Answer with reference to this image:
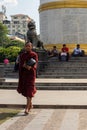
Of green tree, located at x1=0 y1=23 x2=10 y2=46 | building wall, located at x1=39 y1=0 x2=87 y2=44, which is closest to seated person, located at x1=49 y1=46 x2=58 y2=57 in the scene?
building wall, located at x1=39 y1=0 x2=87 y2=44

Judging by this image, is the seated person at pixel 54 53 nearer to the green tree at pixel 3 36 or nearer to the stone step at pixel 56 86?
the stone step at pixel 56 86

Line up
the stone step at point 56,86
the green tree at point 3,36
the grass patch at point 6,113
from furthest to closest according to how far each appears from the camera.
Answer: the green tree at point 3,36, the stone step at point 56,86, the grass patch at point 6,113

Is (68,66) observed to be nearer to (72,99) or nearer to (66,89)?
(66,89)

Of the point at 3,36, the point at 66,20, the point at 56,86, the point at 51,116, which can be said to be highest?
the point at 66,20

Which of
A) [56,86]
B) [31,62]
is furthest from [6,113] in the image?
[56,86]

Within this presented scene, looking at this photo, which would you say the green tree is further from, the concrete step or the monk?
the monk

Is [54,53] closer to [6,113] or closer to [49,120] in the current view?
[6,113]

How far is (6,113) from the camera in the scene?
1149 centimetres

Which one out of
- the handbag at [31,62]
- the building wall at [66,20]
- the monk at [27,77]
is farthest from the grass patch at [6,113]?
the building wall at [66,20]

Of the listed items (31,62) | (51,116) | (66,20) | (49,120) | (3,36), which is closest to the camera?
(49,120)

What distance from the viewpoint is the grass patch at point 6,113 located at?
1054 cm

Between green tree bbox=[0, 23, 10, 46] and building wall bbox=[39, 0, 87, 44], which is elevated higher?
building wall bbox=[39, 0, 87, 44]

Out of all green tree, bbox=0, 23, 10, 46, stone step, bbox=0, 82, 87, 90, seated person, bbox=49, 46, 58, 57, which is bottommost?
green tree, bbox=0, 23, 10, 46

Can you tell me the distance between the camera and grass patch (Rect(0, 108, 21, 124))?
10541 mm
